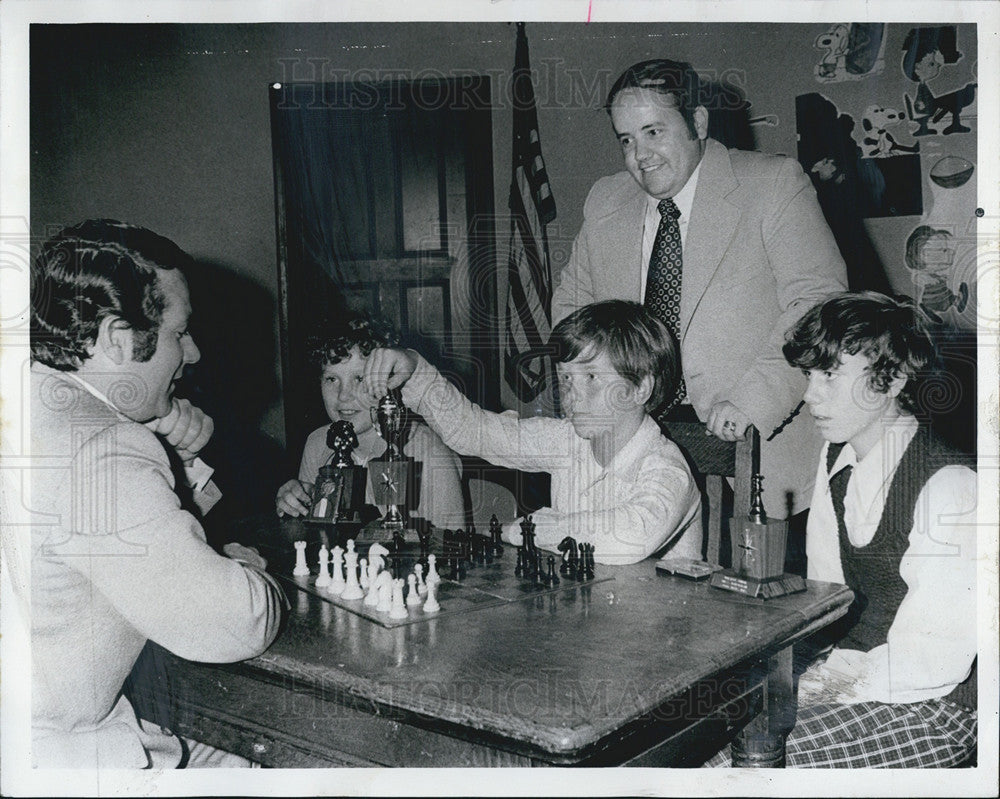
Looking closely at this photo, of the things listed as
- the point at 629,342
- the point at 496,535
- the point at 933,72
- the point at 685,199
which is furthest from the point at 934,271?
the point at 496,535

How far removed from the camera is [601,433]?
6.13 feet

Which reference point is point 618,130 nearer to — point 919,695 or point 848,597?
point 848,597

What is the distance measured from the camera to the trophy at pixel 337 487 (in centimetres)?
188

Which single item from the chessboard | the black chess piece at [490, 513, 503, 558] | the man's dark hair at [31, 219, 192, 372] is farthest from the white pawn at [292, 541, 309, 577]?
the man's dark hair at [31, 219, 192, 372]

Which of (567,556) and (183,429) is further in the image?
(183,429)

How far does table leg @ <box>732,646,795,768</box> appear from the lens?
1380mm

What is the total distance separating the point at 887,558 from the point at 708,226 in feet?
2.66

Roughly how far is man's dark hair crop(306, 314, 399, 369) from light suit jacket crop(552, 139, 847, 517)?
0.58 m

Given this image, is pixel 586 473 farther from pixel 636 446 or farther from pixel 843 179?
pixel 843 179

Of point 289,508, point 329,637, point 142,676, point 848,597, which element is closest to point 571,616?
point 329,637

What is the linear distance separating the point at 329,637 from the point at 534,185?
3.84ft

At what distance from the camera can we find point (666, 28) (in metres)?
1.77

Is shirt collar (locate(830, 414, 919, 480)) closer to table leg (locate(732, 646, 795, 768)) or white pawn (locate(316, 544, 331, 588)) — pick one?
table leg (locate(732, 646, 795, 768))
